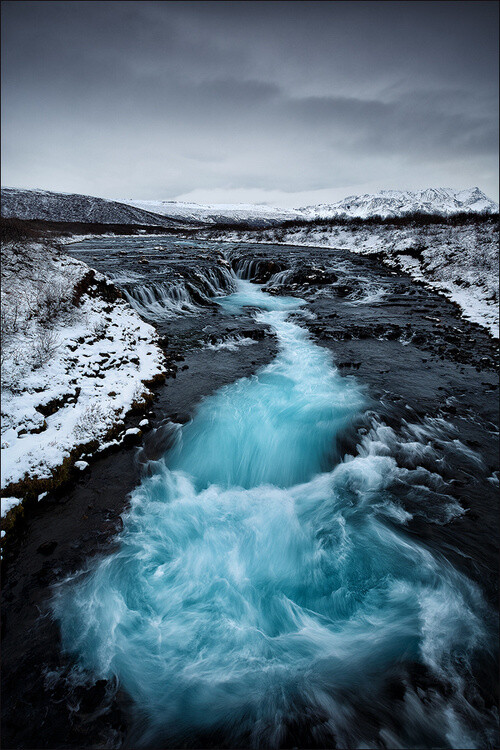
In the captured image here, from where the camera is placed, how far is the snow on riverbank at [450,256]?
16.5m

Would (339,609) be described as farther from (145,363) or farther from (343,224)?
(343,224)

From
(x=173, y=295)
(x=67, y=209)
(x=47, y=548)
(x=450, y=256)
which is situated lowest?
(x=47, y=548)

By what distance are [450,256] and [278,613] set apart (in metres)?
25.4

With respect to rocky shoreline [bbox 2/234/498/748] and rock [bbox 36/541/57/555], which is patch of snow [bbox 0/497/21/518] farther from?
rock [bbox 36/541/57/555]

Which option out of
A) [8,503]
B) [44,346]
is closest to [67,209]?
[44,346]

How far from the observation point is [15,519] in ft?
16.8

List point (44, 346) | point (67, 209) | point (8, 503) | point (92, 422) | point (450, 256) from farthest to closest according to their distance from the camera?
point (67, 209) < point (450, 256) < point (44, 346) < point (92, 422) < point (8, 503)

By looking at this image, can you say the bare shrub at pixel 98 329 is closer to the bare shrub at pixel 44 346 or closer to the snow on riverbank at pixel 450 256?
the bare shrub at pixel 44 346

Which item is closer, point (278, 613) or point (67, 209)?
point (278, 613)

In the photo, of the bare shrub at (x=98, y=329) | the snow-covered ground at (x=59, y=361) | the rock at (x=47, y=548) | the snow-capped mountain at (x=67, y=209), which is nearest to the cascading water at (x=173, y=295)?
the snow-covered ground at (x=59, y=361)

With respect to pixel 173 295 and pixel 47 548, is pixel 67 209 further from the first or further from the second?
pixel 47 548

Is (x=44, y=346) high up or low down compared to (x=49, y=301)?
down

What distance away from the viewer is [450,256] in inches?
878

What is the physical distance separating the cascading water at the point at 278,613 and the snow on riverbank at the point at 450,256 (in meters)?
11.9
